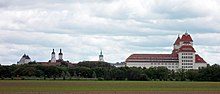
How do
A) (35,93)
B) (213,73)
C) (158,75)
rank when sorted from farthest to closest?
(158,75), (213,73), (35,93)

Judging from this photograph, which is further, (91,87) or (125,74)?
(125,74)

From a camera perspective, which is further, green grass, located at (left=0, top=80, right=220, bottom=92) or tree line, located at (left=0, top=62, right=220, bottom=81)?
→ tree line, located at (left=0, top=62, right=220, bottom=81)

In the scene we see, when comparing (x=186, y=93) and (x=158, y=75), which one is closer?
(x=186, y=93)

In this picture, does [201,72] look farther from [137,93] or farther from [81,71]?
[137,93]

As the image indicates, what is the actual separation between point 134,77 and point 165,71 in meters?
15.5

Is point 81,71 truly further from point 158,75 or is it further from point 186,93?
point 186,93

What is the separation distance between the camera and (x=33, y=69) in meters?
177

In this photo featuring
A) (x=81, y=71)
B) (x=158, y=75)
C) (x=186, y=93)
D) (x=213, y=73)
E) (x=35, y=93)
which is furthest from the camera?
(x=81, y=71)

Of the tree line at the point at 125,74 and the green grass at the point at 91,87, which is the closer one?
the green grass at the point at 91,87

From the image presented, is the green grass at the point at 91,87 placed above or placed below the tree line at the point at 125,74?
below

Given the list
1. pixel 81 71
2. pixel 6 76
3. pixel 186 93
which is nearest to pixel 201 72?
pixel 81 71

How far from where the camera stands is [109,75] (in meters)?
171

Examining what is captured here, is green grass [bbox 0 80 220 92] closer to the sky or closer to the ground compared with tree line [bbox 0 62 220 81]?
closer to the ground

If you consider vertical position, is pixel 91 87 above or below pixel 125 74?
below
